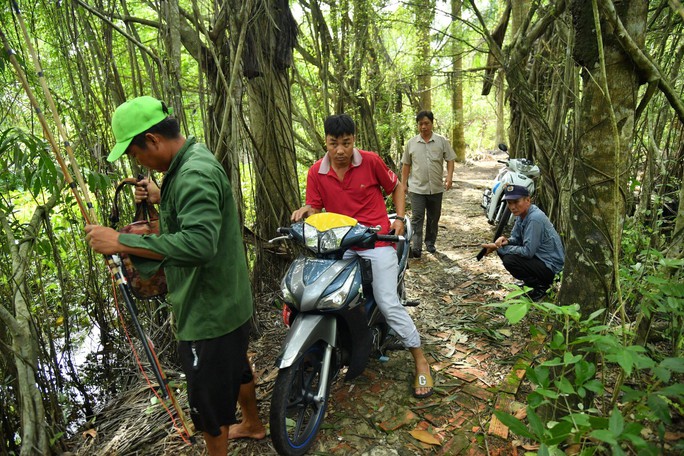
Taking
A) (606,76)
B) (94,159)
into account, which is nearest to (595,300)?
(606,76)

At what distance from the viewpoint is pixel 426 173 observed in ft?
17.2

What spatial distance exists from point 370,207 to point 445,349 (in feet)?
4.33

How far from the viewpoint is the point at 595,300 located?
1.93 meters

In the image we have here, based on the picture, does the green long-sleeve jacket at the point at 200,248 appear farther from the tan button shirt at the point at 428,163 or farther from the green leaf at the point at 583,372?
the tan button shirt at the point at 428,163

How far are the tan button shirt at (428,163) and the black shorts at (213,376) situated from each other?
3.72 m

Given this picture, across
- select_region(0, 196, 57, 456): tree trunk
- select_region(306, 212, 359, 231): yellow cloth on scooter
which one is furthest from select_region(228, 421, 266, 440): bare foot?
select_region(306, 212, 359, 231): yellow cloth on scooter

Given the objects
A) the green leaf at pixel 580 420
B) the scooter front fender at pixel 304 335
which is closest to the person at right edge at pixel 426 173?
the scooter front fender at pixel 304 335

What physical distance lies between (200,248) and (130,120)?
0.61 m

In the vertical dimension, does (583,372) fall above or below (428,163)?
below

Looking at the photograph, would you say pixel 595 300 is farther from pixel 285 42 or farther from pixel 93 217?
pixel 285 42

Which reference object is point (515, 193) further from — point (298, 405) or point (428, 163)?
point (298, 405)

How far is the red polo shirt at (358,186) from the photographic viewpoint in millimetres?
2918

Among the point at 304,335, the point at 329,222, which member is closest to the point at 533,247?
the point at 329,222

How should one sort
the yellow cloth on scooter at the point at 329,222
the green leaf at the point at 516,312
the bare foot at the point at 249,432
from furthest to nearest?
the yellow cloth on scooter at the point at 329,222, the bare foot at the point at 249,432, the green leaf at the point at 516,312
